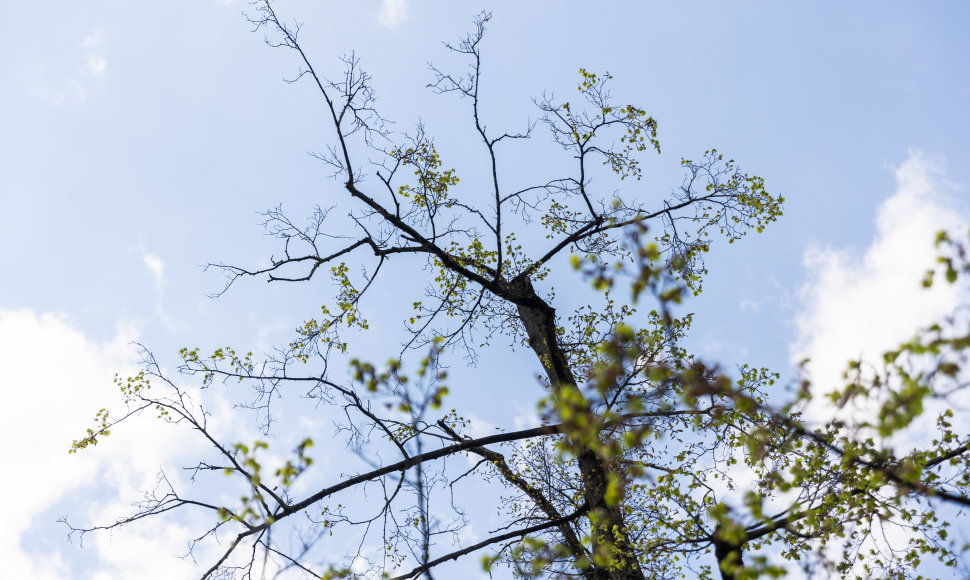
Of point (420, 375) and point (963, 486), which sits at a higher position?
point (420, 375)

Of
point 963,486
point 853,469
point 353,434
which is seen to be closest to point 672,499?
point 853,469

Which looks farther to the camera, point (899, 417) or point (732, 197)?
point (732, 197)

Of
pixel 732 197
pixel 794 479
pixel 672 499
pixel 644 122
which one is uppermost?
pixel 644 122

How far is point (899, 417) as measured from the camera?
3.01 metres

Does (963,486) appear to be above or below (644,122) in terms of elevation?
below

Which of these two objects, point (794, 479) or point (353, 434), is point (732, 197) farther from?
point (353, 434)

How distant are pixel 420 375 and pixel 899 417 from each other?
10.1 feet

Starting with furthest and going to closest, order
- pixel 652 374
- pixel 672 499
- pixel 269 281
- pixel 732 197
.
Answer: pixel 732 197 → pixel 269 281 → pixel 672 499 → pixel 652 374

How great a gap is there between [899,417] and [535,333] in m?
7.37

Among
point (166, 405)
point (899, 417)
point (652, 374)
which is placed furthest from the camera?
point (166, 405)

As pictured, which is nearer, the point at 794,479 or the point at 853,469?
the point at 794,479

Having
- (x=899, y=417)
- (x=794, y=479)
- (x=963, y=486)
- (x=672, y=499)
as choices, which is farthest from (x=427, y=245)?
(x=963, y=486)

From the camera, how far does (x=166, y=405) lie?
8023 mm

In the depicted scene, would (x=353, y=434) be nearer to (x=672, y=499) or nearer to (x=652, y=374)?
(x=672, y=499)
